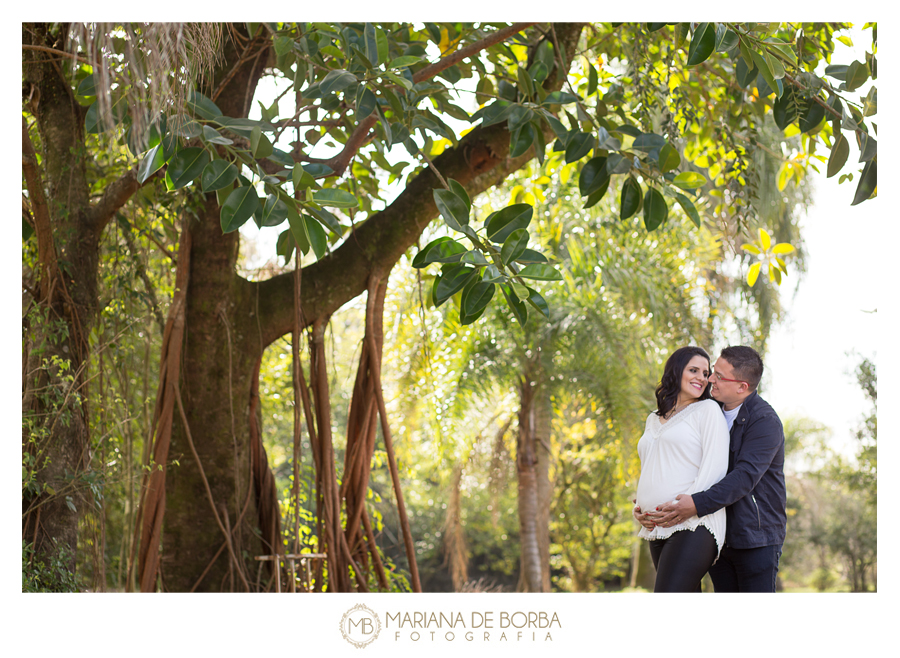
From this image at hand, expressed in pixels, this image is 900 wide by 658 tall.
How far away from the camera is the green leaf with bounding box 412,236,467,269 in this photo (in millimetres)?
1337

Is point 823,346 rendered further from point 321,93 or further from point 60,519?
point 60,519

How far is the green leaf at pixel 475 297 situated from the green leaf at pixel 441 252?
65 mm

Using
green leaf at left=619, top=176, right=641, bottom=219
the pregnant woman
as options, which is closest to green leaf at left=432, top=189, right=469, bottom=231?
green leaf at left=619, top=176, right=641, bottom=219

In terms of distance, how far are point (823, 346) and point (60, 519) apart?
12.9ft

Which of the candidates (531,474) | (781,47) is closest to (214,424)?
(781,47)

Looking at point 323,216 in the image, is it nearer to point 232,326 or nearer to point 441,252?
point 441,252

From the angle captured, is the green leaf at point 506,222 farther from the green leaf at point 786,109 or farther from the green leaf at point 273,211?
the green leaf at point 786,109

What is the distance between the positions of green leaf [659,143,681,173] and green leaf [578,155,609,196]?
5.6 inches

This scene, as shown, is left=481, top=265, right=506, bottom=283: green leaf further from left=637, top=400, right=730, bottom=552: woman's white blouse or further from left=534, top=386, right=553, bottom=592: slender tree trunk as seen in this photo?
left=534, top=386, right=553, bottom=592: slender tree trunk

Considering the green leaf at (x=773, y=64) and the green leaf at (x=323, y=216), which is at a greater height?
the green leaf at (x=773, y=64)

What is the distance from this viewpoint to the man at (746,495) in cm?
151

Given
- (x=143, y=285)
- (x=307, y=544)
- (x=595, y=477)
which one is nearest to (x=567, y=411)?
(x=595, y=477)

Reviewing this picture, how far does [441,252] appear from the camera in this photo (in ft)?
4.58

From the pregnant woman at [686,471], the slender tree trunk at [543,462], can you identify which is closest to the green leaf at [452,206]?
the pregnant woman at [686,471]
